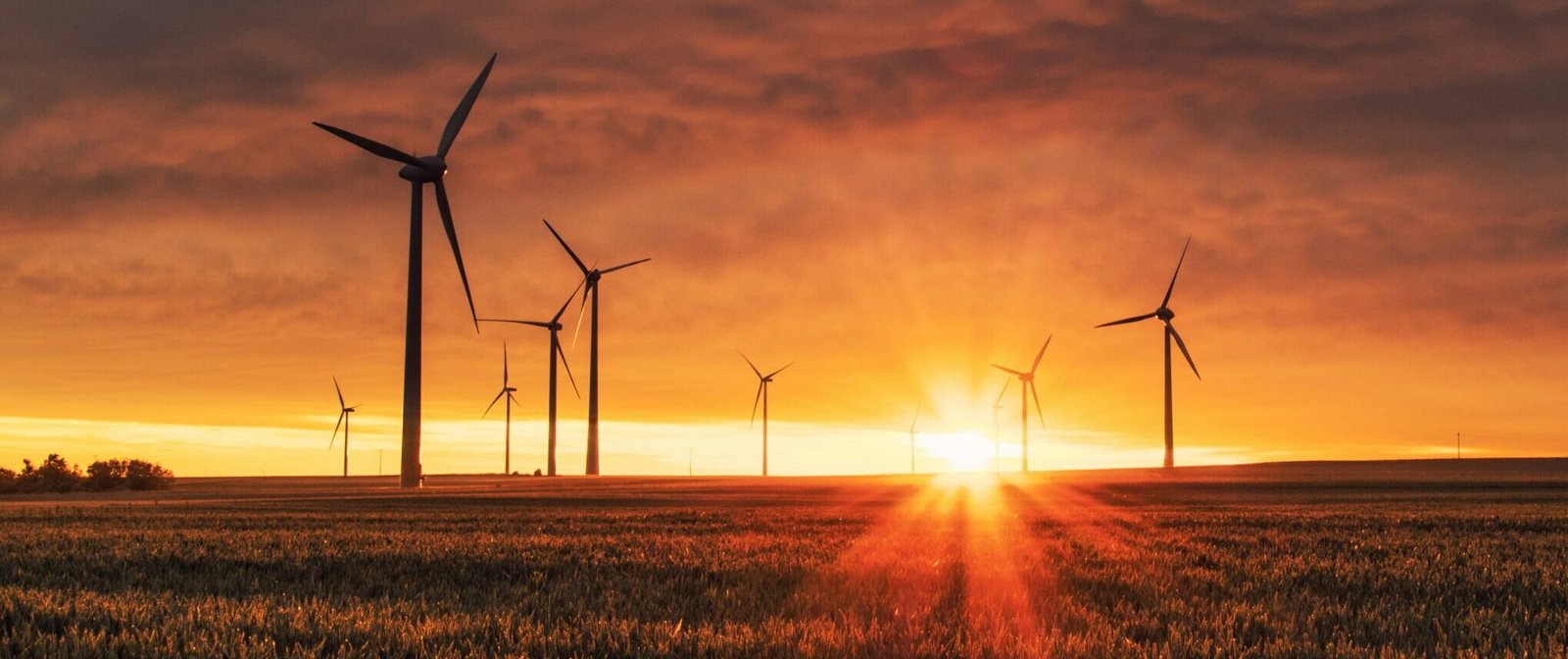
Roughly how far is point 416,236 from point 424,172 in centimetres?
667

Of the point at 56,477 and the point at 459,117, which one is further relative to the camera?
the point at 56,477

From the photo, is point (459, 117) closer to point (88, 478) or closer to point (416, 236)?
point (416, 236)

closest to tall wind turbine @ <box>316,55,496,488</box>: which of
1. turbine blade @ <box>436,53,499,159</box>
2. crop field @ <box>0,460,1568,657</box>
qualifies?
turbine blade @ <box>436,53,499,159</box>

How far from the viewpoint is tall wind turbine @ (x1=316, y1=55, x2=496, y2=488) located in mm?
75000

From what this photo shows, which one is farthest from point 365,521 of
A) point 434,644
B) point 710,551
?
point 434,644

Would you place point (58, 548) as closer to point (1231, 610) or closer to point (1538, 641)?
point (1231, 610)

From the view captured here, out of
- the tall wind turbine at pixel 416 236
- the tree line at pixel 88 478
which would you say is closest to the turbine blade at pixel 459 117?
the tall wind turbine at pixel 416 236

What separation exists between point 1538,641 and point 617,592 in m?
9.15

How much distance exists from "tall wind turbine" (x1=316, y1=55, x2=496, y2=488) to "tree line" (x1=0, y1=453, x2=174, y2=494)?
55.9 metres

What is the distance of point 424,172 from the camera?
82.4 meters

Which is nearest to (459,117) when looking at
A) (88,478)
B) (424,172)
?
(424,172)

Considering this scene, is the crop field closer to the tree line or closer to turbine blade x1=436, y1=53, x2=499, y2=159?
turbine blade x1=436, y1=53, x2=499, y2=159

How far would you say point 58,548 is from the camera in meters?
20.8

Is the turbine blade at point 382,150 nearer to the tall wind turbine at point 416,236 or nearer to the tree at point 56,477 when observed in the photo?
the tall wind turbine at point 416,236
